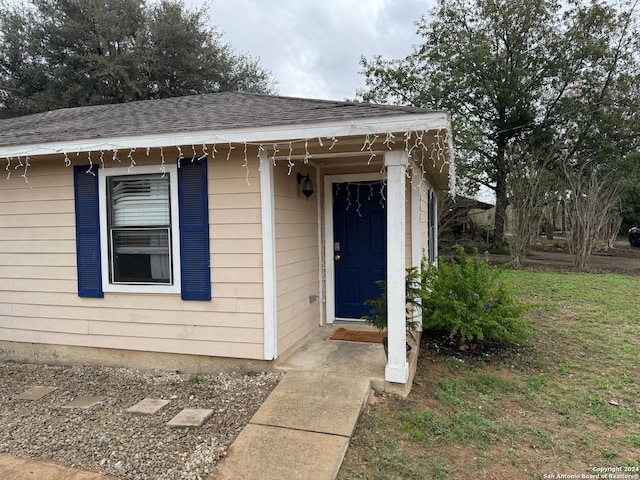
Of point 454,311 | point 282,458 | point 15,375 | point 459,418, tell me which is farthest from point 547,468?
point 15,375

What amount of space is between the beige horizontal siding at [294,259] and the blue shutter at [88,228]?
1807mm

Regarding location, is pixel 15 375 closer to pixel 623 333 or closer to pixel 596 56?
pixel 623 333

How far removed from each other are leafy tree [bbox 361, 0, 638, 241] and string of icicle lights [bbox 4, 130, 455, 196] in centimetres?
1265

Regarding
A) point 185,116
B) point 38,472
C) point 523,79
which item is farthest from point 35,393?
point 523,79

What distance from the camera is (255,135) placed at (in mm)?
3396

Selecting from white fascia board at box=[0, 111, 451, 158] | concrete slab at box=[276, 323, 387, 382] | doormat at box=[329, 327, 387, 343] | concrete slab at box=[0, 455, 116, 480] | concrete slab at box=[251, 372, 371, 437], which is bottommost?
concrete slab at box=[0, 455, 116, 480]

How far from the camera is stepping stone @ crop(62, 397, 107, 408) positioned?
332 centimetres

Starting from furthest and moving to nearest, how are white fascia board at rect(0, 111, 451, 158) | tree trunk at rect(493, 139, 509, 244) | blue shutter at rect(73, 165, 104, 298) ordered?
tree trunk at rect(493, 139, 509, 244) < blue shutter at rect(73, 165, 104, 298) < white fascia board at rect(0, 111, 451, 158)

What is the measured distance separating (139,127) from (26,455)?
8.91 feet

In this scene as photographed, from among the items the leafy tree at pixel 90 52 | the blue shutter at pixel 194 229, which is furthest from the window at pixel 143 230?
the leafy tree at pixel 90 52

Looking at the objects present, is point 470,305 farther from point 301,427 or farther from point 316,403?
point 301,427

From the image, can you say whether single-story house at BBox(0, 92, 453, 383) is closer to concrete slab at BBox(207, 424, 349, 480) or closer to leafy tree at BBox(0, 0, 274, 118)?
concrete slab at BBox(207, 424, 349, 480)

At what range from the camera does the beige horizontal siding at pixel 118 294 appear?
12.4 ft

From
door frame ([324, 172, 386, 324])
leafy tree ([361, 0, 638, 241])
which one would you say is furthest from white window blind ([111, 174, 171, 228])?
leafy tree ([361, 0, 638, 241])
